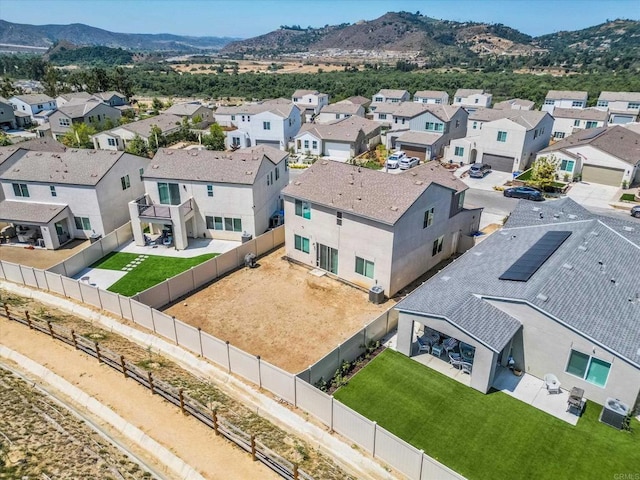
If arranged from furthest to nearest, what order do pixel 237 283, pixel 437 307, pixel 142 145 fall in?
1. pixel 142 145
2. pixel 237 283
3. pixel 437 307

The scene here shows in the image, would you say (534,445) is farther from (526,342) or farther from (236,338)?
(236,338)

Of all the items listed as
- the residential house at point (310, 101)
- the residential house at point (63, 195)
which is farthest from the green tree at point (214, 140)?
the residential house at point (63, 195)

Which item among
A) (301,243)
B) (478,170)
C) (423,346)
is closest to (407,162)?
(478,170)

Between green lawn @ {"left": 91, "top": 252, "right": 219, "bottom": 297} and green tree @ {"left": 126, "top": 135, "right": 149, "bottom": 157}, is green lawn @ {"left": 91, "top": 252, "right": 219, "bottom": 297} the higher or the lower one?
the lower one

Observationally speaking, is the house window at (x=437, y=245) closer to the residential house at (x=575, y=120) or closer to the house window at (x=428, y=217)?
the house window at (x=428, y=217)

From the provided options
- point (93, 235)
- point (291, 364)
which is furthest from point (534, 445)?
point (93, 235)

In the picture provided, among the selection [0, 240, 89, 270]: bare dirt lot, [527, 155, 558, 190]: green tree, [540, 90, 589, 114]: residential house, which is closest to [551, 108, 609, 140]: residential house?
[540, 90, 589, 114]: residential house

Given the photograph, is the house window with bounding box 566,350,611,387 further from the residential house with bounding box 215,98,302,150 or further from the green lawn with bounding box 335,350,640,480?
the residential house with bounding box 215,98,302,150
